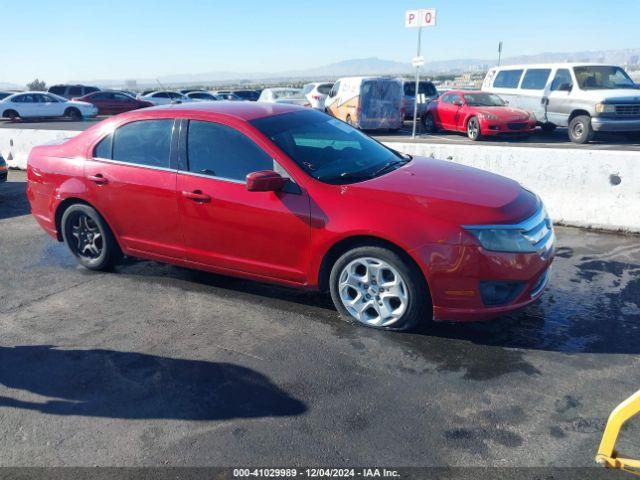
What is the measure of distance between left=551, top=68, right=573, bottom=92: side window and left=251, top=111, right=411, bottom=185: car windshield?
1052 centimetres

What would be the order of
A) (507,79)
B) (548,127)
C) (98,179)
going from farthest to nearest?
1. (507,79)
2. (548,127)
3. (98,179)

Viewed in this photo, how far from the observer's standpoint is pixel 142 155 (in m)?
4.91

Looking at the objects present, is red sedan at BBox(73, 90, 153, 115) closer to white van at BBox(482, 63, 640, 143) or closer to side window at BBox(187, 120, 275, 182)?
white van at BBox(482, 63, 640, 143)

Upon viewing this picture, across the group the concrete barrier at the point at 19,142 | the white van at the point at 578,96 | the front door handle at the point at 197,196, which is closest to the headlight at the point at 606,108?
the white van at the point at 578,96

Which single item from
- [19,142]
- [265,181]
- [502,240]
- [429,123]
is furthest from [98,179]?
[429,123]

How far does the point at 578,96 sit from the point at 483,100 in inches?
115

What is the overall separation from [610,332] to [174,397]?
3.10 meters

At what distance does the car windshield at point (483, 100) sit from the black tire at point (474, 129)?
26.4 inches

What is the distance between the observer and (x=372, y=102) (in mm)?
16500

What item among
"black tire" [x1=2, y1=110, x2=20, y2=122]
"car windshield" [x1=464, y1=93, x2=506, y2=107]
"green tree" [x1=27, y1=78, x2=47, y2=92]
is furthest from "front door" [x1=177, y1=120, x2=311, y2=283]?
"green tree" [x1=27, y1=78, x2=47, y2=92]

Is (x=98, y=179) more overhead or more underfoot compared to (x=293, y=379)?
more overhead

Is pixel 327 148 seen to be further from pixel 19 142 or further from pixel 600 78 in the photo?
pixel 600 78

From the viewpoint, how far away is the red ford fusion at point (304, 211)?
12.4 ft

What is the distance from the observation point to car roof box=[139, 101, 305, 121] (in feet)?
15.3
